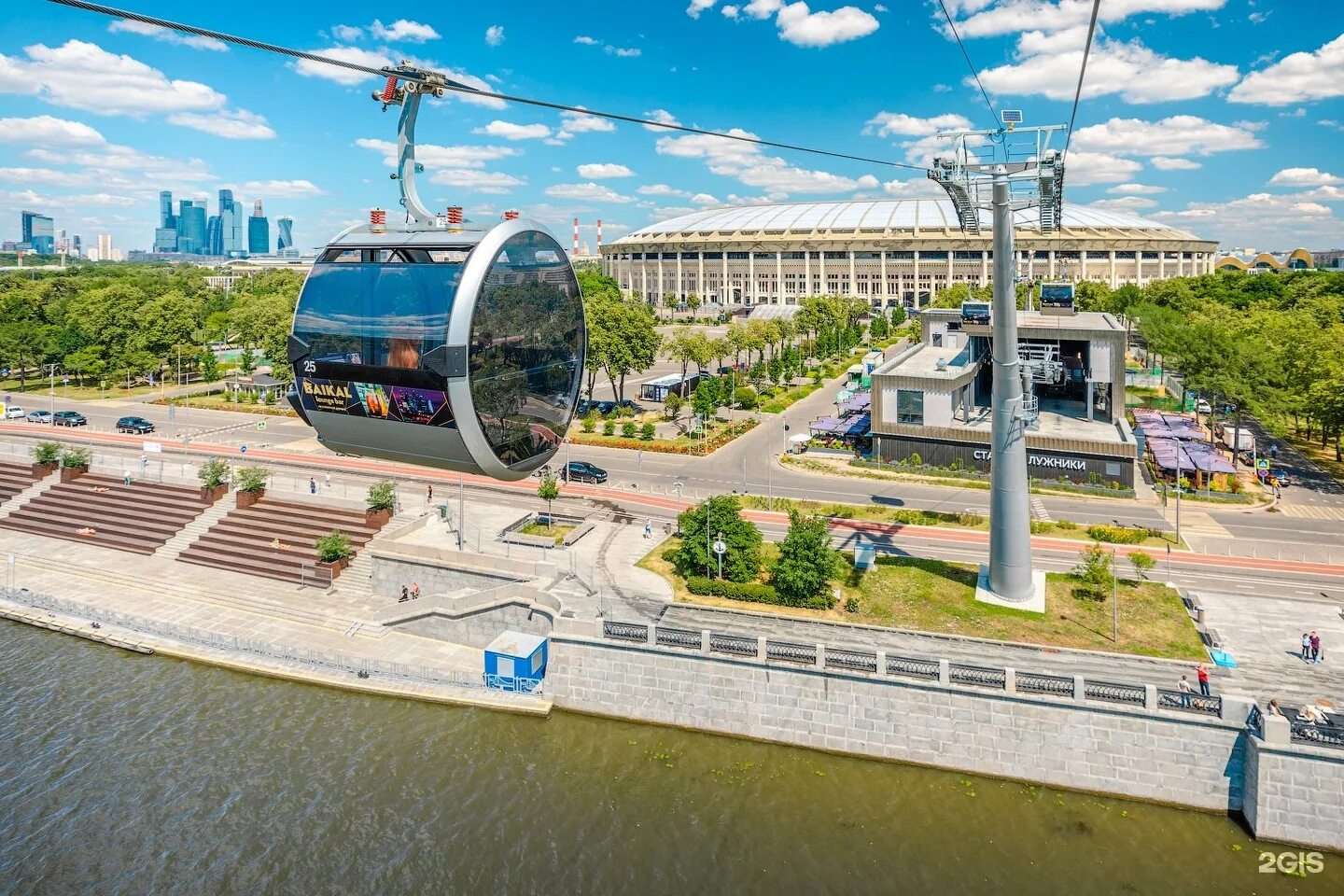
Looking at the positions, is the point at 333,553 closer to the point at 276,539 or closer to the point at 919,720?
the point at 276,539

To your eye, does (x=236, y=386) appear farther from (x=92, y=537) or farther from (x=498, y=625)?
(x=498, y=625)

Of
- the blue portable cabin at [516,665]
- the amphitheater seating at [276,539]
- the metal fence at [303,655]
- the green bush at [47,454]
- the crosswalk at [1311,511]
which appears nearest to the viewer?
the blue portable cabin at [516,665]

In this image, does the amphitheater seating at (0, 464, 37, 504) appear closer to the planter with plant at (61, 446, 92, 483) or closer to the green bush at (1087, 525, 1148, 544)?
the planter with plant at (61, 446, 92, 483)

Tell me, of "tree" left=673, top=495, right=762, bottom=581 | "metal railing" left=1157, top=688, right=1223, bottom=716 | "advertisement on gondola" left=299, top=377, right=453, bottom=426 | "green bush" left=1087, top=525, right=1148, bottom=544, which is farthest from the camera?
"green bush" left=1087, top=525, right=1148, bottom=544

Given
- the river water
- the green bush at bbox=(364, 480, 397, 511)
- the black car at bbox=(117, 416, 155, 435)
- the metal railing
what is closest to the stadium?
the black car at bbox=(117, 416, 155, 435)

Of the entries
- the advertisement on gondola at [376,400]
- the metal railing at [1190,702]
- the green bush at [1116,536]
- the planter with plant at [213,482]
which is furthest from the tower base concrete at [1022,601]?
the planter with plant at [213,482]

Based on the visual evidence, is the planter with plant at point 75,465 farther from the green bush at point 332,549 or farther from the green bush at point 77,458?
the green bush at point 332,549

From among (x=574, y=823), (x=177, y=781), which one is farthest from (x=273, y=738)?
(x=574, y=823)
